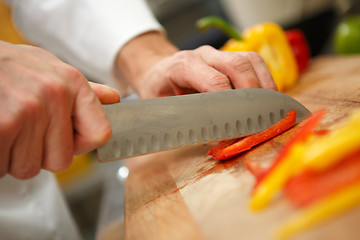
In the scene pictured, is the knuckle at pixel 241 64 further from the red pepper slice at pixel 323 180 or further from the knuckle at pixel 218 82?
the red pepper slice at pixel 323 180

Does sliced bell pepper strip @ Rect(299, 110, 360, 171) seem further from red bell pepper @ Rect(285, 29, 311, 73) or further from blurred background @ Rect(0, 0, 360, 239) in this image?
red bell pepper @ Rect(285, 29, 311, 73)

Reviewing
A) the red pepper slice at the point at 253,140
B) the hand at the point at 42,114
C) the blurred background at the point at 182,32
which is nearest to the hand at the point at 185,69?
the red pepper slice at the point at 253,140

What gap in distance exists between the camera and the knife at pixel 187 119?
2.55 feet

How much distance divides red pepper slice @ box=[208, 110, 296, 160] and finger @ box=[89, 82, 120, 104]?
0.30 metres

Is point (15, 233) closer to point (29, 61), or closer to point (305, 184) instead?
point (29, 61)

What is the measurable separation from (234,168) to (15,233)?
831mm

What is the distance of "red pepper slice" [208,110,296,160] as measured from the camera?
81 centimetres

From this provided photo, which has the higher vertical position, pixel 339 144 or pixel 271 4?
pixel 339 144

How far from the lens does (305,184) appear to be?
1.57ft

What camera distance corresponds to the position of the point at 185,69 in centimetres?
102

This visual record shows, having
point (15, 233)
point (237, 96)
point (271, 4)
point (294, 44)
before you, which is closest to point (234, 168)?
point (237, 96)

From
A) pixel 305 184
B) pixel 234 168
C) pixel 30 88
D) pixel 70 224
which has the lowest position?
pixel 70 224

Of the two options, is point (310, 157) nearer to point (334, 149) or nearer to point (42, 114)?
point (334, 149)

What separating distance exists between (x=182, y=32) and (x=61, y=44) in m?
1.64
